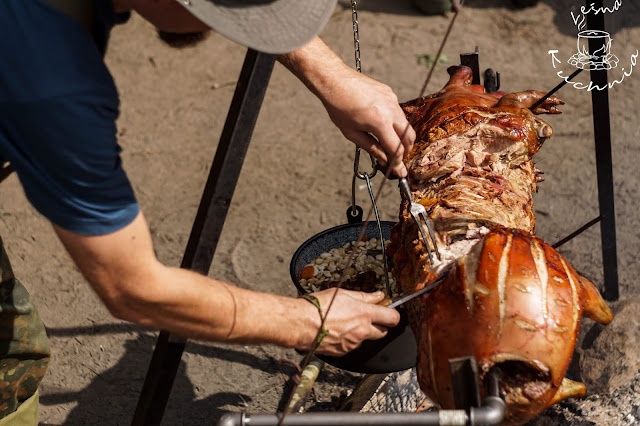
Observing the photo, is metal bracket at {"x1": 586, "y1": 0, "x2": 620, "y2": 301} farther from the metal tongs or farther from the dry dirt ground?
the metal tongs

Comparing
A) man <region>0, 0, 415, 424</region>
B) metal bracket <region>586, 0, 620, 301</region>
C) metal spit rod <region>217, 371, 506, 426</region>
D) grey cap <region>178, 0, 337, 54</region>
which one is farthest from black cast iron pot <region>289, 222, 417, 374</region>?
metal bracket <region>586, 0, 620, 301</region>

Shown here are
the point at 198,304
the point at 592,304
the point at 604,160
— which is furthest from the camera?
the point at 604,160

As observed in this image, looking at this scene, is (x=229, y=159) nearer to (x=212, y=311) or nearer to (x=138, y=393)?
(x=212, y=311)

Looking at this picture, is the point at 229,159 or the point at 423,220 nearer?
the point at 229,159

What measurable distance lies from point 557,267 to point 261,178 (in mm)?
3310

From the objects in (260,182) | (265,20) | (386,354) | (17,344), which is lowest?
(260,182)

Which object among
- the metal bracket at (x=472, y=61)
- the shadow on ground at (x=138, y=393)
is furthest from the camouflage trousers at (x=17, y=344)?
the metal bracket at (x=472, y=61)

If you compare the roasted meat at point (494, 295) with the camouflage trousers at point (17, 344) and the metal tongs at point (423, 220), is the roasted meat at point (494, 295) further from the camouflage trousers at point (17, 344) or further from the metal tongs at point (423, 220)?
the camouflage trousers at point (17, 344)

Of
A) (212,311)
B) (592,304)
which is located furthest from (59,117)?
(592,304)

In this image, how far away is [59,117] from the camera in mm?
1449

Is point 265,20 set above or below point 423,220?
above

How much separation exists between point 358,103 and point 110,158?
3.56 ft

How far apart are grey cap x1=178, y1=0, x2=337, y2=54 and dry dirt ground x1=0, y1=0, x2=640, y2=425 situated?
188 cm

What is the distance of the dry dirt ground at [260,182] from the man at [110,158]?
1.42 metres
